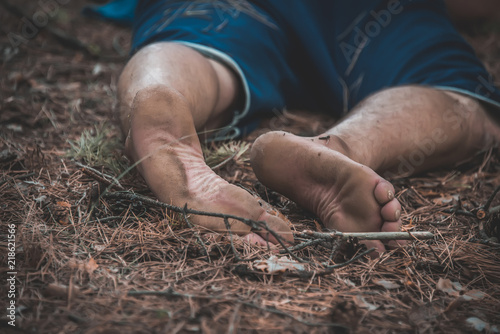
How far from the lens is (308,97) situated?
213 cm

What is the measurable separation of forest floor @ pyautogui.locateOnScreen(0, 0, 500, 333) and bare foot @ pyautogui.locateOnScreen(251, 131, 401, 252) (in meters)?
0.07

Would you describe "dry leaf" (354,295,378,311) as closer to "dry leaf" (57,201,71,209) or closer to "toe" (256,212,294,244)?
"toe" (256,212,294,244)

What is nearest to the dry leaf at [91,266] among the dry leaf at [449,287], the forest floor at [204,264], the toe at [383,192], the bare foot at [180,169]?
the forest floor at [204,264]

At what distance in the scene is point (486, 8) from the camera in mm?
2469

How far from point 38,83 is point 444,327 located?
2238mm

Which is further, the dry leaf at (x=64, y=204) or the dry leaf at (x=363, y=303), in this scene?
the dry leaf at (x=64, y=204)

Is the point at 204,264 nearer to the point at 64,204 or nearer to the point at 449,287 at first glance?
the point at 64,204

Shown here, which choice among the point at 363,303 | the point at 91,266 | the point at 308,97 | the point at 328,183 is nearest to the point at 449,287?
the point at 363,303

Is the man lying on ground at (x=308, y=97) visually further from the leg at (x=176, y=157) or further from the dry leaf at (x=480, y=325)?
the dry leaf at (x=480, y=325)

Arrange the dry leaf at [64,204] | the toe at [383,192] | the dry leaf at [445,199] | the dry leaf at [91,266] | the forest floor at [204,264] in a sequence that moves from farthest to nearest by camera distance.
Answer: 1. the dry leaf at [445,199]
2. the dry leaf at [64,204]
3. the toe at [383,192]
4. the dry leaf at [91,266]
5. the forest floor at [204,264]

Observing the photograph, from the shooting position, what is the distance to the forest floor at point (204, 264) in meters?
0.80

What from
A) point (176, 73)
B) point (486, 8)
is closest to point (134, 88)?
point (176, 73)

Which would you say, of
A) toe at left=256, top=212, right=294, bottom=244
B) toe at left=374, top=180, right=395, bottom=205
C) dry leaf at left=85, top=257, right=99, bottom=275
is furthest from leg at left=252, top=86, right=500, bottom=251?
dry leaf at left=85, top=257, right=99, bottom=275

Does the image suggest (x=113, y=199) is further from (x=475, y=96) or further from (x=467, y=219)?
(x=475, y=96)
